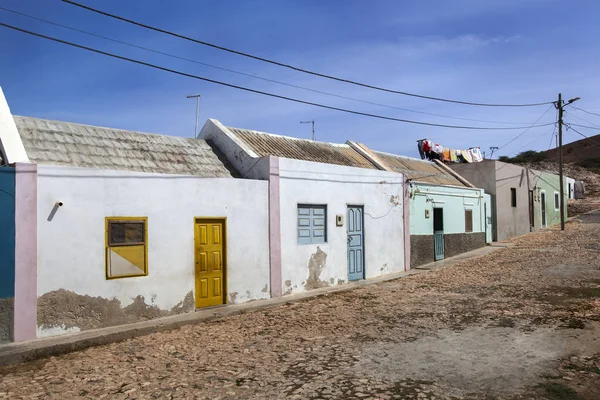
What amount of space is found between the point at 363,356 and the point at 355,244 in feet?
25.1

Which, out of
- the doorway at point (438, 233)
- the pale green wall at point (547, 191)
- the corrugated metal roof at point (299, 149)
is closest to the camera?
the corrugated metal roof at point (299, 149)

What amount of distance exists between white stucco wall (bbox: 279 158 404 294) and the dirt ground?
4.99 ft

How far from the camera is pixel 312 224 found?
41.4 ft

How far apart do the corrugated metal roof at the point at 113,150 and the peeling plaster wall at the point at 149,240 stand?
2.78 feet

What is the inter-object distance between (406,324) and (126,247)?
17.7 ft

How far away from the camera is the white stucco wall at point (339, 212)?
468 inches

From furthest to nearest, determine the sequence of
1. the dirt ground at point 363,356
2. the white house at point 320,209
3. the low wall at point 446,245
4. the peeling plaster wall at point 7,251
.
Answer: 1. the low wall at point 446,245
2. the white house at point 320,209
3. the peeling plaster wall at point 7,251
4. the dirt ground at point 363,356

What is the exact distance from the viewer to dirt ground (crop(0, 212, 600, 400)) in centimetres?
531

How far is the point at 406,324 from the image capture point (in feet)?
27.9

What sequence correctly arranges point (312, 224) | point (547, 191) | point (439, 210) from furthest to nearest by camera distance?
point (547, 191) → point (439, 210) → point (312, 224)

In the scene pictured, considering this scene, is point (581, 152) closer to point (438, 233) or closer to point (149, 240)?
point (438, 233)

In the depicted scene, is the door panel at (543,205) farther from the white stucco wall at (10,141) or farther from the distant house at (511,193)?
the white stucco wall at (10,141)

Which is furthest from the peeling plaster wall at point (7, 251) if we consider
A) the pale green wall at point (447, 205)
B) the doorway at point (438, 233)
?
the doorway at point (438, 233)

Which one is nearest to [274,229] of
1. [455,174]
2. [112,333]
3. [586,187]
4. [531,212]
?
[112,333]
